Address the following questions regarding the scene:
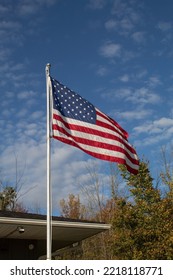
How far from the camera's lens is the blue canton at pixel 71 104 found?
9641 millimetres

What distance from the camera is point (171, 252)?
2473 cm

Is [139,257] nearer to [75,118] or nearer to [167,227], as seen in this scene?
[167,227]

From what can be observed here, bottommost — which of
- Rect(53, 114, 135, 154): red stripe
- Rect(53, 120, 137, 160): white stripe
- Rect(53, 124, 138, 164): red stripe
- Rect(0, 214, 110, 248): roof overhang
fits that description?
Rect(0, 214, 110, 248): roof overhang

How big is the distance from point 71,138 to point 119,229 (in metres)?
18.1

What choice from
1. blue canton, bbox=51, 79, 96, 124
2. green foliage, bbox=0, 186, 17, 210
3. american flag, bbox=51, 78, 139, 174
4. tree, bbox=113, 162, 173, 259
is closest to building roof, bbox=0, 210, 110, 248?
american flag, bbox=51, 78, 139, 174

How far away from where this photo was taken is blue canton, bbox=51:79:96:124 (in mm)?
9641

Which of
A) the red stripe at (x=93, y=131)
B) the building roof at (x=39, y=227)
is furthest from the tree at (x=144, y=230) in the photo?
the red stripe at (x=93, y=131)

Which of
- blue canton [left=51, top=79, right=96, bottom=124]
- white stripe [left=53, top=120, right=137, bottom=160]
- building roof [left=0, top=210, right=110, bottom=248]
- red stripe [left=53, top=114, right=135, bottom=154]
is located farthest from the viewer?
building roof [left=0, top=210, right=110, bottom=248]

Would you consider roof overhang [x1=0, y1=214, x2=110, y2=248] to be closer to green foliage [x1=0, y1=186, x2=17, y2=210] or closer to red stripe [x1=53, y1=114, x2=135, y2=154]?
red stripe [x1=53, y1=114, x2=135, y2=154]

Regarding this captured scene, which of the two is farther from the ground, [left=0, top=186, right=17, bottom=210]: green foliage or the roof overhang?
[left=0, top=186, right=17, bottom=210]: green foliage

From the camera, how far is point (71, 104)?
32.0ft

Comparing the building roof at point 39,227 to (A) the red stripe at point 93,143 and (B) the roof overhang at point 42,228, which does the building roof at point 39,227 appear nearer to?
(B) the roof overhang at point 42,228

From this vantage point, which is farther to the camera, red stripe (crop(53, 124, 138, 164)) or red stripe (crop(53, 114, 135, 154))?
red stripe (crop(53, 114, 135, 154))

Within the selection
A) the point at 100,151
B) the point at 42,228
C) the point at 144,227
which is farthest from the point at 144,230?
the point at 100,151
